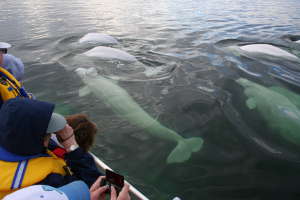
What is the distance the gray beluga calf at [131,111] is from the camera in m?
5.11

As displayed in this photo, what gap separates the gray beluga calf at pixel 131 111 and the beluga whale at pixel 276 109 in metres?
1.84

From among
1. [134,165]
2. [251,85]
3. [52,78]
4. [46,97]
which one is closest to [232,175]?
[134,165]

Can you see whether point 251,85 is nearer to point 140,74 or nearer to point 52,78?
point 140,74

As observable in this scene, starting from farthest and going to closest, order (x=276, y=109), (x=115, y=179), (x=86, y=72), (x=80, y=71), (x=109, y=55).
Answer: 1. (x=109, y=55)
2. (x=80, y=71)
3. (x=86, y=72)
4. (x=276, y=109)
5. (x=115, y=179)

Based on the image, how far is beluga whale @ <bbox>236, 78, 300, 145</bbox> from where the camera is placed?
559 centimetres

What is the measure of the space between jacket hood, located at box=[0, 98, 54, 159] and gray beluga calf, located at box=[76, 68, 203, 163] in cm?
307

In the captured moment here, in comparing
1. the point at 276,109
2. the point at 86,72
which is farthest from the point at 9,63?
the point at 276,109

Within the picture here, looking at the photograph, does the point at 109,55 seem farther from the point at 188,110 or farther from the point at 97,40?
the point at 188,110

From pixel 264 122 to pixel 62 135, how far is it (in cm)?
486

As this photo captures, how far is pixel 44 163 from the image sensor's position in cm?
238

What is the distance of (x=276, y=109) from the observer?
6285 millimetres

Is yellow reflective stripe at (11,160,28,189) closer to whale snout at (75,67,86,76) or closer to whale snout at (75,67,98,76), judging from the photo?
whale snout at (75,67,98,76)

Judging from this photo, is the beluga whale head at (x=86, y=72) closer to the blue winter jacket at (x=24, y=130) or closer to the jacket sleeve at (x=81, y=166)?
the jacket sleeve at (x=81, y=166)

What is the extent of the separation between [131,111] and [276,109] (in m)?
3.46
